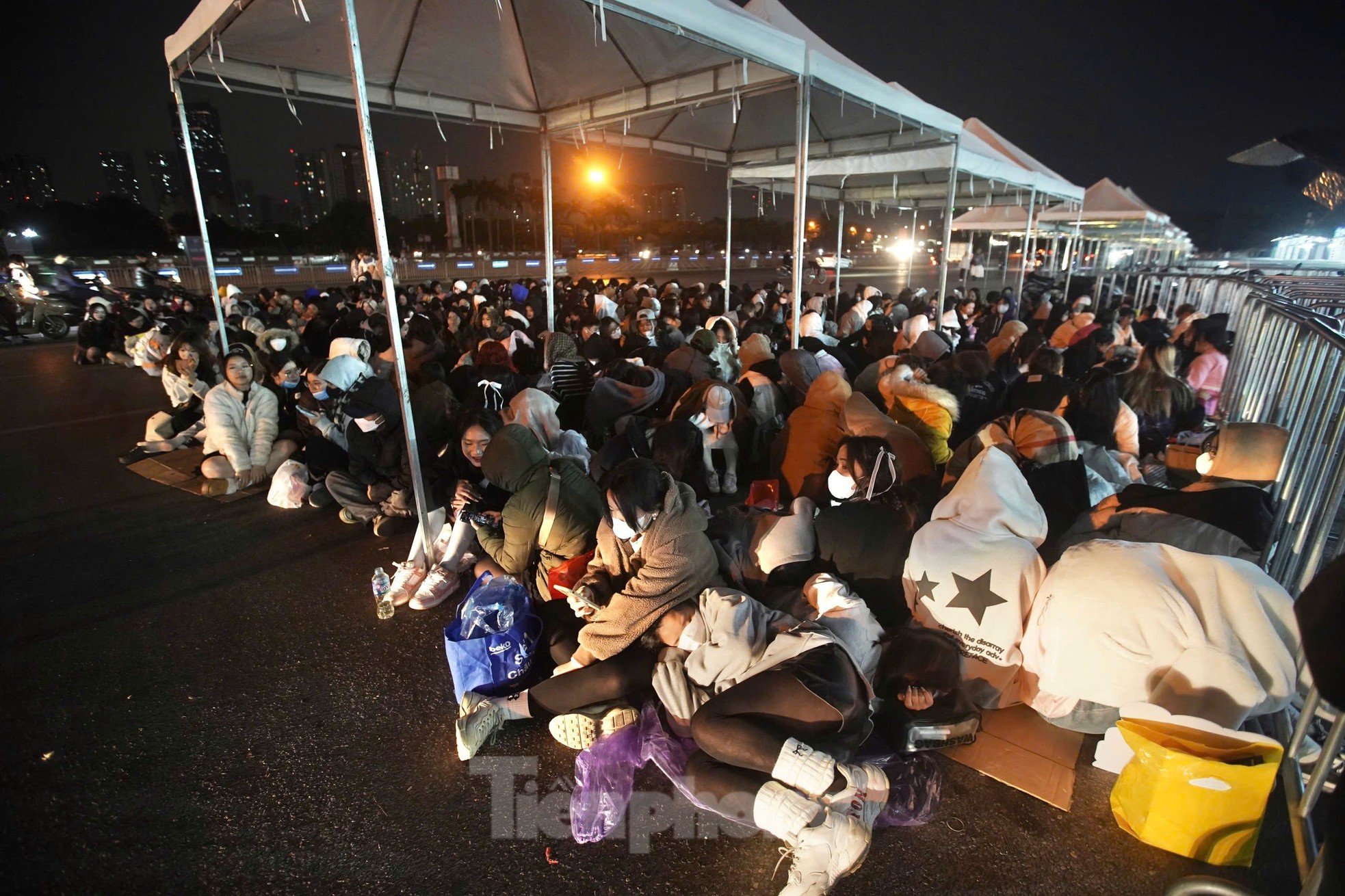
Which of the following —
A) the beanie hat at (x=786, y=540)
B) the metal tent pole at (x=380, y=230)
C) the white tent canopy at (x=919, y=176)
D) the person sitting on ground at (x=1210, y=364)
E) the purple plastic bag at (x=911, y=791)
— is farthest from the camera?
the white tent canopy at (x=919, y=176)

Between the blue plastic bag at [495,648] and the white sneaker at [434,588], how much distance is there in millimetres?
923

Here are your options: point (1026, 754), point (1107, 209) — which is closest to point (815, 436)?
point (1026, 754)

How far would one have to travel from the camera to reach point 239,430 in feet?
18.8

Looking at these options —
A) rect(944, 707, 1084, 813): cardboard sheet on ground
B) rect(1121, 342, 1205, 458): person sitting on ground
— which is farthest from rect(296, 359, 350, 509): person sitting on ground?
rect(1121, 342, 1205, 458): person sitting on ground

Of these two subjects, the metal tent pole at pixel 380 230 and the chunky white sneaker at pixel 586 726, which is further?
the metal tent pole at pixel 380 230

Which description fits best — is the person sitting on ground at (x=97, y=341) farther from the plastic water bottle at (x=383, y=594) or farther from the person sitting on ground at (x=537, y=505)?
the person sitting on ground at (x=537, y=505)

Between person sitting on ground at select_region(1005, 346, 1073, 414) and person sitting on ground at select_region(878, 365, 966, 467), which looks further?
person sitting on ground at select_region(1005, 346, 1073, 414)

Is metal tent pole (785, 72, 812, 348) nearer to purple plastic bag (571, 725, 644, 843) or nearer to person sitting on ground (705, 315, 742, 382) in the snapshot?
person sitting on ground (705, 315, 742, 382)

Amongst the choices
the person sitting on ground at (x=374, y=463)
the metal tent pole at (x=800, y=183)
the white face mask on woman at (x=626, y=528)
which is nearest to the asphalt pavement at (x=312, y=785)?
the person sitting on ground at (x=374, y=463)

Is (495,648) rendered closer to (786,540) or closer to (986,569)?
(786,540)

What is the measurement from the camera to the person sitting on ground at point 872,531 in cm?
308

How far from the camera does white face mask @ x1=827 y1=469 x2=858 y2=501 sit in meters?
3.41

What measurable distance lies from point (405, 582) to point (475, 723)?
1.59m

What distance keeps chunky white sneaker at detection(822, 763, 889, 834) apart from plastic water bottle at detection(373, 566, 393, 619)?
2844 millimetres
